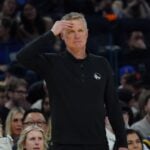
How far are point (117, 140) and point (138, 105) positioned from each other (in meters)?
5.26

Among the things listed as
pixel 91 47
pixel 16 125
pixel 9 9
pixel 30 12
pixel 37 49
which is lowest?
pixel 16 125

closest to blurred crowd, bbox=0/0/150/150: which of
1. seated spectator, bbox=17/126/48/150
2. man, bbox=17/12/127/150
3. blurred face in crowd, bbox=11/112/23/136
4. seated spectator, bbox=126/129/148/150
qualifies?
blurred face in crowd, bbox=11/112/23/136

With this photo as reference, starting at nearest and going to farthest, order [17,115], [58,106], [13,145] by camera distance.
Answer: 1. [58,106]
2. [13,145]
3. [17,115]

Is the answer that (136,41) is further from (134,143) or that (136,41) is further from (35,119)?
(134,143)

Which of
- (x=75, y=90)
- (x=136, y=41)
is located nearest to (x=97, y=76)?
(x=75, y=90)

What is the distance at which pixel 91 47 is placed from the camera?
45.3 ft

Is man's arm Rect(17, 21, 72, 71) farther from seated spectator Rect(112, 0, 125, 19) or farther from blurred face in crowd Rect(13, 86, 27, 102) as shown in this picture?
seated spectator Rect(112, 0, 125, 19)

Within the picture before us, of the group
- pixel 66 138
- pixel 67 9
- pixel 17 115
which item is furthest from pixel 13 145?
pixel 67 9

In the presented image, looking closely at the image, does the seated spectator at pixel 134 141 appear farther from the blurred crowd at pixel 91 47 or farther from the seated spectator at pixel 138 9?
the seated spectator at pixel 138 9

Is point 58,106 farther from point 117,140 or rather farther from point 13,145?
point 13,145

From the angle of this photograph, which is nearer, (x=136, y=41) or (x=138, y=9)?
(x=136, y=41)

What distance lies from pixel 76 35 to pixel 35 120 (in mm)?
3145

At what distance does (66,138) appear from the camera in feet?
19.3

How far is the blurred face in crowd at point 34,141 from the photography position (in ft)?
25.1
